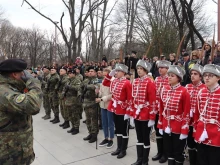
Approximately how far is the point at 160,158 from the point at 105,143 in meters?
1.50

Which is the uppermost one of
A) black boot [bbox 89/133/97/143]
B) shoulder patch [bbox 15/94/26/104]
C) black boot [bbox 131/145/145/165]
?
shoulder patch [bbox 15/94/26/104]

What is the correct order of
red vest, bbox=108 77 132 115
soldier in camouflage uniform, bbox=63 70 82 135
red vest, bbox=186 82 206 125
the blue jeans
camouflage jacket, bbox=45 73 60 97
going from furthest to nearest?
camouflage jacket, bbox=45 73 60 97, soldier in camouflage uniform, bbox=63 70 82 135, the blue jeans, red vest, bbox=108 77 132 115, red vest, bbox=186 82 206 125

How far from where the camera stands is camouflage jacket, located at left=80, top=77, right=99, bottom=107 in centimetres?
619

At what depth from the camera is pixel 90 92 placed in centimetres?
625

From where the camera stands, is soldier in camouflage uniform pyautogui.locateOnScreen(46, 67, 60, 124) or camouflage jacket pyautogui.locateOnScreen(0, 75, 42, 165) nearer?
camouflage jacket pyautogui.locateOnScreen(0, 75, 42, 165)

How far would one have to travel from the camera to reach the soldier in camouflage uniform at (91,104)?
6121 millimetres

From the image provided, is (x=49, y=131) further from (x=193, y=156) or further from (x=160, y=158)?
(x=193, y=156)

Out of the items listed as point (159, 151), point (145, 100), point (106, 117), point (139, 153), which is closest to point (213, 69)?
point (145, 100)

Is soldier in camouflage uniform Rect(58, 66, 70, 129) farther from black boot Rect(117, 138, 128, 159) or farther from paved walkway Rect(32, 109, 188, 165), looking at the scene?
black boot Rect(117, 138, 128, 159)

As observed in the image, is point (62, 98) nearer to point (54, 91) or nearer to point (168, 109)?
point (54, 91)

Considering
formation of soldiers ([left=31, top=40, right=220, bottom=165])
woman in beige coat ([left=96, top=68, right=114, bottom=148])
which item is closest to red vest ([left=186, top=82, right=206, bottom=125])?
formation of soldiers ([left=31, top=40, right=220, bottom=165])


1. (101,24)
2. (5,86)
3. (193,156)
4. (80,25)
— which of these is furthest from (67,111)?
(101,24)

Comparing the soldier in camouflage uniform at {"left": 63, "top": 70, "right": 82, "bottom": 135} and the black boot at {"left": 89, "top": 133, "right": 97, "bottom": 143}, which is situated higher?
the soldier in camouflage uniform at {"left": 63, "top": 70, "right": 82, "bottom": 135}

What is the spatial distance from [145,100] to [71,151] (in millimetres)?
2328
